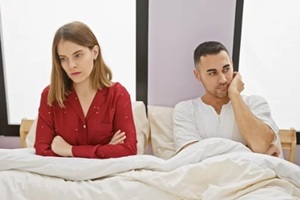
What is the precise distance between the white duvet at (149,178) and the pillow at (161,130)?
1.21 ft

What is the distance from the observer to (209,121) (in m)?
1.65

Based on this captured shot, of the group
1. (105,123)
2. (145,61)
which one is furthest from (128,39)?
(105,123)

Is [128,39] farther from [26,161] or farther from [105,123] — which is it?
[26,161]

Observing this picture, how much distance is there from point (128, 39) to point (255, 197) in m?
1.17

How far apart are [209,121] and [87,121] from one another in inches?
23.6

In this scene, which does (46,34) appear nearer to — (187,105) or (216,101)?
(187,105)

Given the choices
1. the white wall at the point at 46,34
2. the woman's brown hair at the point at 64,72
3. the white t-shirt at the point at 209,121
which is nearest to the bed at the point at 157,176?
the white t-shirt at the point at 209,121

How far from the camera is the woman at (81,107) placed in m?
1.46

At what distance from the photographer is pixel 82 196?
3.84 ft

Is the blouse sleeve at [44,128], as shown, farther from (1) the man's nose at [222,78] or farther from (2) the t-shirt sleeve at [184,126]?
(1) the man's nose at [222,78]

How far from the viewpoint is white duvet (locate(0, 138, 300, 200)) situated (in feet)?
3.77

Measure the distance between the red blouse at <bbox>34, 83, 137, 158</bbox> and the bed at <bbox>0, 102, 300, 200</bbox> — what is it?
0.19 metres

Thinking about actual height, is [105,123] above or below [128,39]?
below

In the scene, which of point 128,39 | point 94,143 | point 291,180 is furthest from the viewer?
point 128,39
